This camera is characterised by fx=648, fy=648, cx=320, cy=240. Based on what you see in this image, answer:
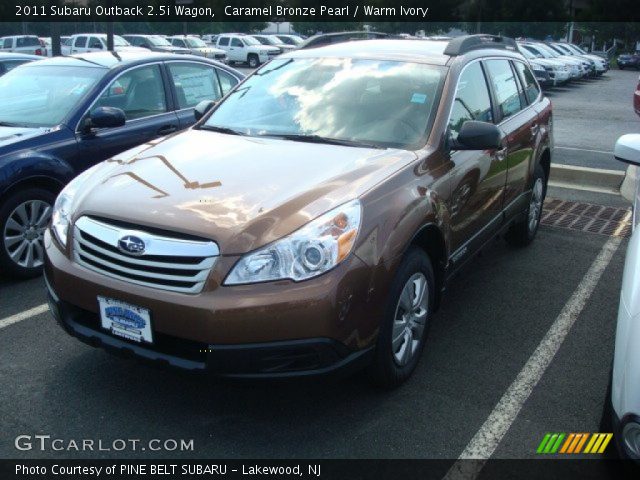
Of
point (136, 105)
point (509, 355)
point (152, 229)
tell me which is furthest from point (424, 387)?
point (136, 105)

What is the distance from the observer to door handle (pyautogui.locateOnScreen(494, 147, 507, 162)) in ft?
14.8

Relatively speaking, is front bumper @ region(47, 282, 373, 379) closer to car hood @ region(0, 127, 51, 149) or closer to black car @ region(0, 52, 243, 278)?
black car @ region(0, 52, 243, 278)

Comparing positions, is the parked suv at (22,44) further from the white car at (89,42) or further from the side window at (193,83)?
the side window at (193,83)

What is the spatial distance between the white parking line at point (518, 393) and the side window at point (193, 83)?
3.89 meters

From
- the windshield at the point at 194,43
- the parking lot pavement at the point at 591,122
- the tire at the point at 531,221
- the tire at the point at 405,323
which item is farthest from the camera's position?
the windshield at the point at 194,43

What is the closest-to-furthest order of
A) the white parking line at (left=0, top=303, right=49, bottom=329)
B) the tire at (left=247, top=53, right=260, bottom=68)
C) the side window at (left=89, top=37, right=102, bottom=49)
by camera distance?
1. the white parking line at (left=0, top=303, right=49, bottom=329)
2. the side window at (left=89, top=37, right=102, bottom=49)
3. the tire at (left=247, top=53, right=260, bottom=68)

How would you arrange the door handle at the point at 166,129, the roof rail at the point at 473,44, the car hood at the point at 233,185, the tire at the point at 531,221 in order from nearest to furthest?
the car hood at the point at 233,185, the roof rail at the point at 473,44, the tire at the point at 531,221, the door handle at the point at 166,129

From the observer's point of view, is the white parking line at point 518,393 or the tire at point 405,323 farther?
the tire at point 405,323

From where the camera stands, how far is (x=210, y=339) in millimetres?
2734

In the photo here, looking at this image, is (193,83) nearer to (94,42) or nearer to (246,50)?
(94,42)

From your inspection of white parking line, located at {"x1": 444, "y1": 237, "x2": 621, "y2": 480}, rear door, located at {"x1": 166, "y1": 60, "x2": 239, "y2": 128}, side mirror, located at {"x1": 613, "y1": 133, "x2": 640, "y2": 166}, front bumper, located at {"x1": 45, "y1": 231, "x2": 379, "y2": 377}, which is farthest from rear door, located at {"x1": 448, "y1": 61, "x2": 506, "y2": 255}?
rear door, located at {"x1": 166, "y1": 60, "x2": 239, "y2": 128}

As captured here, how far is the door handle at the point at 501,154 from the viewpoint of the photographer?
14.8 ft

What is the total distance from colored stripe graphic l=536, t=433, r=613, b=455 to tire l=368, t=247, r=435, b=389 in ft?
2.49

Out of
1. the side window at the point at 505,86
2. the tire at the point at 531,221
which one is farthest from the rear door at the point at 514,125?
the tire at the point at 531,221
